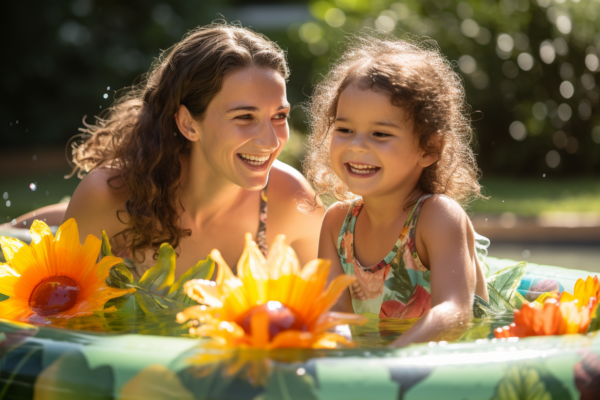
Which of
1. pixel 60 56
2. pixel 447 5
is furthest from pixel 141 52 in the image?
pixel 447 5

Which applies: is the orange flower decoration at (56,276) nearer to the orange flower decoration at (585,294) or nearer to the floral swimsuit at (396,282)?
the floral swimsuit at (396,282)

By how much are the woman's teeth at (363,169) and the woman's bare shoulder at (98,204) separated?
1.22 m

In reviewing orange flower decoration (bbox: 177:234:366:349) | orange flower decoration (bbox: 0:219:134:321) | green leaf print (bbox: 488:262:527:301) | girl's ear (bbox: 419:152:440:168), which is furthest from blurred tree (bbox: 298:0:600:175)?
orange flower decoration (bbox: 177:234:366:349)

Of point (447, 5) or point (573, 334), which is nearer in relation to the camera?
point (573, 334)

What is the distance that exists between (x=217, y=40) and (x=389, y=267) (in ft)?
4.33

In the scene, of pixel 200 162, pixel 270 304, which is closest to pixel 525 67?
pixel 200 162

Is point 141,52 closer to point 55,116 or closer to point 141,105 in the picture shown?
point 55,116

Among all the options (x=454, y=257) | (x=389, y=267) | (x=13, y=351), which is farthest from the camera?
(x=389, y=267)

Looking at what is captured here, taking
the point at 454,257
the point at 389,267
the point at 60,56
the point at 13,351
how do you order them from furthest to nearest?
the point at 60,56
the point at 389,267
the point at 454,257
the point at 13,351

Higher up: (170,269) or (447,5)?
(447,5)

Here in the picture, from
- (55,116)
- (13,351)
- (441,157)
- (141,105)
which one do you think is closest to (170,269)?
(13,351)

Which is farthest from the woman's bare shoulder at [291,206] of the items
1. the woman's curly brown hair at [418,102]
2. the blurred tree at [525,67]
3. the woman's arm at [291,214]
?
the blurred tree at [525,67]

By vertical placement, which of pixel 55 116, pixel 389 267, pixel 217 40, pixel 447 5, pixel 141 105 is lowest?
pixel 389 267

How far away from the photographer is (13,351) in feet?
5.69
